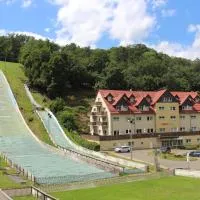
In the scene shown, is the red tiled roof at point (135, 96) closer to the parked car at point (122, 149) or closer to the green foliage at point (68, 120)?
the green foliage at point (68, 120)

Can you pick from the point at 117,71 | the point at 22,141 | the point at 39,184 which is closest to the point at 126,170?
the point at 39,184

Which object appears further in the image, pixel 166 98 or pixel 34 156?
pixel 166 98

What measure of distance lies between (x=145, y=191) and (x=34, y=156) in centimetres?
2298

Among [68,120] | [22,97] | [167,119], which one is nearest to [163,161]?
[167,119]

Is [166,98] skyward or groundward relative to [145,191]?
skyward

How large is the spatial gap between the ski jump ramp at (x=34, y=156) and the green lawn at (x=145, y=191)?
4.02 meters

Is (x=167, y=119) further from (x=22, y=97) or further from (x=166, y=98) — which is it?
(x=22, y=97)

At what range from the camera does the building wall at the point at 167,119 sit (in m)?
80.1

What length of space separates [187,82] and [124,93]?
34751 mm

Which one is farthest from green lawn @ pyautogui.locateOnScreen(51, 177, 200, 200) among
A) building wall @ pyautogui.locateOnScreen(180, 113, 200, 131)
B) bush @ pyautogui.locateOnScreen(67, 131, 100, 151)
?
building wall @ pyautogui.locateOnScreen(180, 113, 200, 131)

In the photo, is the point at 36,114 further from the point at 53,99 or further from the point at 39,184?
the point at 39,184

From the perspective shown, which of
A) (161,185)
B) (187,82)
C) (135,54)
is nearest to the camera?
(161,185)

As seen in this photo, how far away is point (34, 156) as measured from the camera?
6034 centimetres

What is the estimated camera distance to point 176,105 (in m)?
81.0
